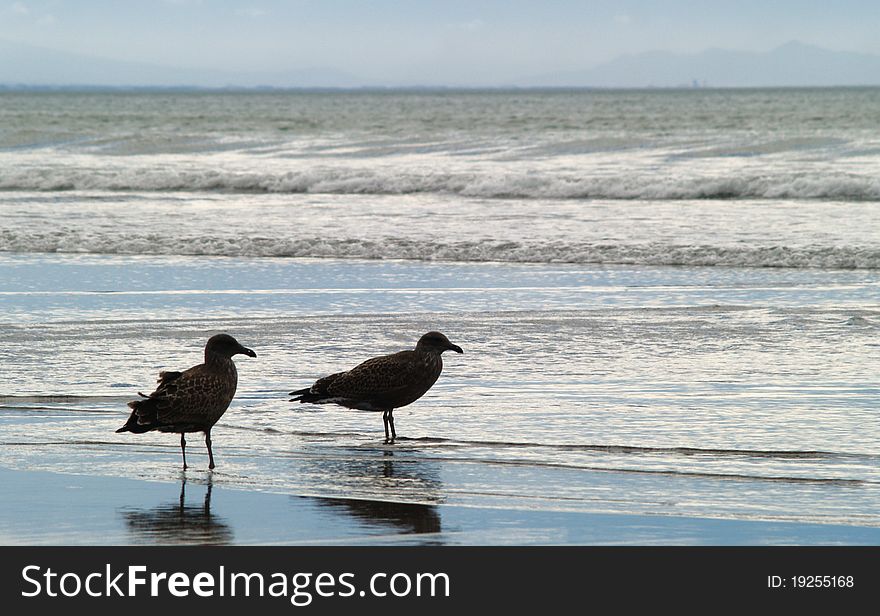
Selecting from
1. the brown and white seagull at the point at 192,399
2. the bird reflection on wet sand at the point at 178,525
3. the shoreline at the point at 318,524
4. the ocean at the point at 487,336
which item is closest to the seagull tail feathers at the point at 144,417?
the brown and white seagull at the point at 192,399

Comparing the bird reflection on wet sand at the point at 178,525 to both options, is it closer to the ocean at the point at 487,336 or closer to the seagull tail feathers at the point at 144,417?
the ocean at the point at 487,336

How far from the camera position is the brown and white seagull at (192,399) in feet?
22.9

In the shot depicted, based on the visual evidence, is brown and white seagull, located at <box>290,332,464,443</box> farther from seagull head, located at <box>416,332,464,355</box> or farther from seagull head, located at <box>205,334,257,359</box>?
seagull head, located at <box>205,334,257,359</box>

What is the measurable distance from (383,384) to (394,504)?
165 centimetres

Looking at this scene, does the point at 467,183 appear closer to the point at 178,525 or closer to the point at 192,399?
the point at 192,399

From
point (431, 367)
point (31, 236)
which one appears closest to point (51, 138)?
point (31, 236)

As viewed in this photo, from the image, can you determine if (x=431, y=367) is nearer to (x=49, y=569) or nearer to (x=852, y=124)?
(x=49, y=569)

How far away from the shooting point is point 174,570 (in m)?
5.32

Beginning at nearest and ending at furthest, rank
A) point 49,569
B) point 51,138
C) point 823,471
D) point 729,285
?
point 49,569
point 823,471
point 729,285
point 51,138

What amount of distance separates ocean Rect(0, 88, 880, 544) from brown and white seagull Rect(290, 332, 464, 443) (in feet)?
0.69

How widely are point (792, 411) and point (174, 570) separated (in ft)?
14.9

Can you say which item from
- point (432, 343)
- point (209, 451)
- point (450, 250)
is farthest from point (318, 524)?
point (450, 250)

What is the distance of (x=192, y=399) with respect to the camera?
277 inches

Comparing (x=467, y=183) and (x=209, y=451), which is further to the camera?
(x=467, y=183)
